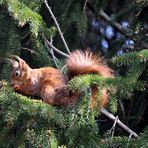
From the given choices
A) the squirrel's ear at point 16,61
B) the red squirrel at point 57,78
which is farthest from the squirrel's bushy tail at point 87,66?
the squirrel's ear at point 16,61

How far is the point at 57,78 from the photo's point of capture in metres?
2.84

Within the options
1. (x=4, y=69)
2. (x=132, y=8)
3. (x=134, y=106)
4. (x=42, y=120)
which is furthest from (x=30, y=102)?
(x=134, y=106)

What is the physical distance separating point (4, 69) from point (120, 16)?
0.94 m

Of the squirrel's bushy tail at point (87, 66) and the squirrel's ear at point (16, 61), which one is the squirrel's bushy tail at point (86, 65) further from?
the squirrel's ear at point (16, 61)

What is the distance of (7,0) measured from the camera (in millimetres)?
2715

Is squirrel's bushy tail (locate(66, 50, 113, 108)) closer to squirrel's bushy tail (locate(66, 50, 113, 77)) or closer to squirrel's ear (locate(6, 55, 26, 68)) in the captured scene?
squirrel's bushy tail (locate(66, 50, 113, 77))

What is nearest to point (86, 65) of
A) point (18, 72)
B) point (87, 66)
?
point (87, 66)

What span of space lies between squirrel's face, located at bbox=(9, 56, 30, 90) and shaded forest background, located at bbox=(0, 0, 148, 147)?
4 cm

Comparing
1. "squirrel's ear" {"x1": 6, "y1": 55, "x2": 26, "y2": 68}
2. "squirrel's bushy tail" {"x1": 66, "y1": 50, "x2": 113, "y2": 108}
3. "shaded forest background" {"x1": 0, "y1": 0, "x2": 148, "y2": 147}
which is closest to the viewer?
"shaded forest background" {"x1": 0, "y1": 0, "x2": 148, "y2": 147}

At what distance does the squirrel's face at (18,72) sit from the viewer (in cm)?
295

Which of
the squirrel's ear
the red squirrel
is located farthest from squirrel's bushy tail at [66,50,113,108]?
the squirrel's ear

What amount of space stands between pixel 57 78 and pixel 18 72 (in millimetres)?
244

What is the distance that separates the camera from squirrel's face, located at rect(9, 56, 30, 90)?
295cm

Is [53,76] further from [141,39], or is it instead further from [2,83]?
[141,39]
